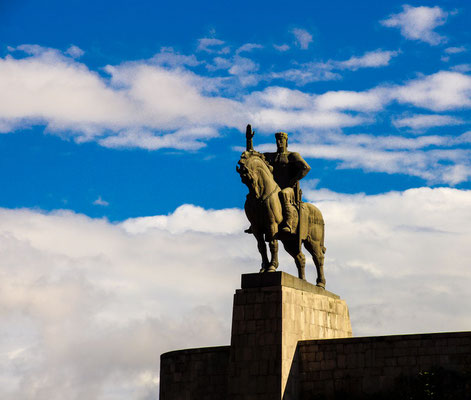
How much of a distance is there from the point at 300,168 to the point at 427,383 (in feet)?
22.4

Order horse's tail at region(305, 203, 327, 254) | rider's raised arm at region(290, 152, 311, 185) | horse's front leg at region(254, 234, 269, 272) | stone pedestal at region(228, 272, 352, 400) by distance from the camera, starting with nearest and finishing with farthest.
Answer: stone pedestal at region(228, 272, 352, 400), horse's front leg at region(254, 234, 269, 272), rider's raised arm at region(290, 152, 311, 185), horse's tail at region(305, 203, 327, 254)

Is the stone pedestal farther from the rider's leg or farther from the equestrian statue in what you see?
the rider's leg

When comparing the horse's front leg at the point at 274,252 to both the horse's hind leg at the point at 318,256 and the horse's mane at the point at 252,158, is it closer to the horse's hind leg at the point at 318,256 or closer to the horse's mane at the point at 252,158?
the horse's mane at the point at 252,158

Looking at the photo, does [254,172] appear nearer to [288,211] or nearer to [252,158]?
[252,158]

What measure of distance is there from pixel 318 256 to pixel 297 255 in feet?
3.89

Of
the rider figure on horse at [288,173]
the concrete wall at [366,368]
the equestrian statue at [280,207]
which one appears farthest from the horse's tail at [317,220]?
the concrete wall at [366,368]

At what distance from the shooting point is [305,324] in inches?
962

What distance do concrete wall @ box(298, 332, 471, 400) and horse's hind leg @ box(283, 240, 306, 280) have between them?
8.65 feet

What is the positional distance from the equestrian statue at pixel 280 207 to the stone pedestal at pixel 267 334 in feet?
2.55

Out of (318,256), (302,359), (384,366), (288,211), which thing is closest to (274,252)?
(288,211)

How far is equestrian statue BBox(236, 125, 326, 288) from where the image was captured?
24.5 meters

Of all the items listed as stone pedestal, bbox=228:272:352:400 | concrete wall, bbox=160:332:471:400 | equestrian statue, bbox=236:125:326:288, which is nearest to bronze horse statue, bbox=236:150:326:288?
equestrian statue, bbox=236:125:326:288

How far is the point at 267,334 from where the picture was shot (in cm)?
2323

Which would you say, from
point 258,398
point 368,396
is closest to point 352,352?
point 368,396
